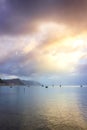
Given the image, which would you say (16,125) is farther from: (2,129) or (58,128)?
Result: (58,128)

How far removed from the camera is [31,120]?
71000 millimetres

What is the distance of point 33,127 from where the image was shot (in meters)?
61.3

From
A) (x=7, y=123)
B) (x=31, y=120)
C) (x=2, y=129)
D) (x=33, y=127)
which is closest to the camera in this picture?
(x=2, y=129)

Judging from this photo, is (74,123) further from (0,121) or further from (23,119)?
(0,121)

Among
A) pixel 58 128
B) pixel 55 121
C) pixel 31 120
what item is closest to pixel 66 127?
pixel 58 128

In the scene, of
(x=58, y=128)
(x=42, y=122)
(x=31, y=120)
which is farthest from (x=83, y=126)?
(x=31, y=120)

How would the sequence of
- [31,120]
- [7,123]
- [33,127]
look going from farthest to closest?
[31,120] → [7,123] → [33,127]

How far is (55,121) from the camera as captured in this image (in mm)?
71125

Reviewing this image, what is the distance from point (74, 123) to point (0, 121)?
79.7 ft

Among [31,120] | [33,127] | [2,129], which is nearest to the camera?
[2,129]

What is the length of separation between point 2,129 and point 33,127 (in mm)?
9162

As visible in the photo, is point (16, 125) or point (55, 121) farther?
point (55, 121)

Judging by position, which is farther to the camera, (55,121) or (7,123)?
(55,121)

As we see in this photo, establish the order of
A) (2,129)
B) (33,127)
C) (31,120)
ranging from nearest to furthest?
(2,129) < (33,127) < (31,120)
